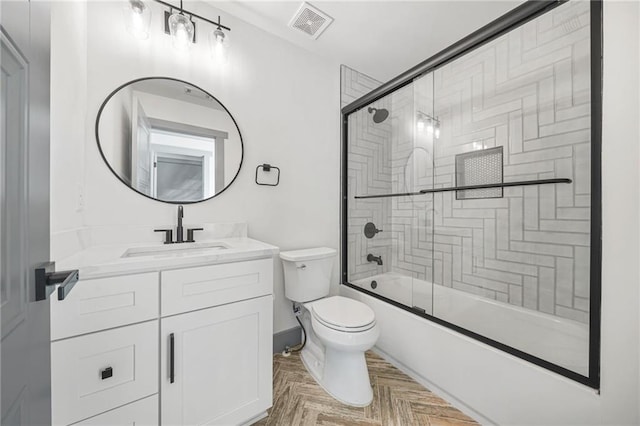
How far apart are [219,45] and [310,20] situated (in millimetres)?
653

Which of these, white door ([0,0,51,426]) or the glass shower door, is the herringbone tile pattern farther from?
white door ([0,0,51,426])

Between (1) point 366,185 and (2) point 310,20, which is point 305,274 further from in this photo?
(2) point 310,20

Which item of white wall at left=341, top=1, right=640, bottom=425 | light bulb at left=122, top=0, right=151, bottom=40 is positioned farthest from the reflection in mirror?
white wall at left=341, top=1, right=640, bottom=425

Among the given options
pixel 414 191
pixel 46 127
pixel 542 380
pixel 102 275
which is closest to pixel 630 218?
pixel 542 380

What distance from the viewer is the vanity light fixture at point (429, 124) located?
205 centimetres

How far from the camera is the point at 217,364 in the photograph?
3.67 feet

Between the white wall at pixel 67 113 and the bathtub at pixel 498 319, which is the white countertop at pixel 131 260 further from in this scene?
the bathtub at pixel 498 319

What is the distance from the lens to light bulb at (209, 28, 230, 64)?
63.6 inches

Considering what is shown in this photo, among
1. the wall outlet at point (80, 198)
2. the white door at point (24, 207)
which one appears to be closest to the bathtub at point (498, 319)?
the white door at point (24, 207)

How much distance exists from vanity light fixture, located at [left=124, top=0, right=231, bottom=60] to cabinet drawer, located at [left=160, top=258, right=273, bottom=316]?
4.55ft

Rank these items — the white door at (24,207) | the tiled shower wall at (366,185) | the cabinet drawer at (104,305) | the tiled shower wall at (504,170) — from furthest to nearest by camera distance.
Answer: the tiled shower wall at (366,185) → the tiled shower wall at (504,170) → the cabinet drawer at (104,305) → the white door at (24,207)

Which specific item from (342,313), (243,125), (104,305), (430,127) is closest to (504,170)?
(430,127)

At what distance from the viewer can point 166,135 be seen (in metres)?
1.55

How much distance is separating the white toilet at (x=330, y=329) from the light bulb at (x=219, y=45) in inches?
54.5
